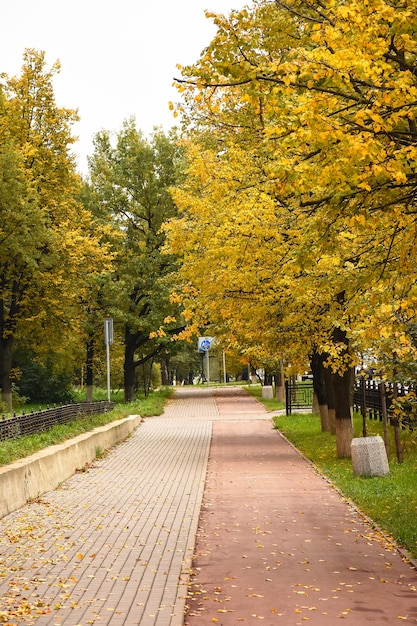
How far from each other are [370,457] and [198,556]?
24.4 ft

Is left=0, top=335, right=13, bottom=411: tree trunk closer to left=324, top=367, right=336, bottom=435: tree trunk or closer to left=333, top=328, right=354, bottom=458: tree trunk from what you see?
left=324, top=367, right=336, bottom=435: tree trunk

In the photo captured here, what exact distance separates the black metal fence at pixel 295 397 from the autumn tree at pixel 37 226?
8882mm

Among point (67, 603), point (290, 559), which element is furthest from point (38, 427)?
point (67, 603)

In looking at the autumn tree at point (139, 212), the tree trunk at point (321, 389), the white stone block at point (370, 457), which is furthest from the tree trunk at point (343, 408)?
the autumn tree at point (139, 212)

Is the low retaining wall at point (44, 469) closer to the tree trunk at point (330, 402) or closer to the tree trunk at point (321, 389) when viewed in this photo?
the tree trunk at point (330, 402)

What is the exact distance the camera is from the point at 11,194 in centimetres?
3372

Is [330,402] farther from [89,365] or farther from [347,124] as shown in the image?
[89,365]

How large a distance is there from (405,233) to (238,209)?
8088 mm

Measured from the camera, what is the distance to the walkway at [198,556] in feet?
25.1

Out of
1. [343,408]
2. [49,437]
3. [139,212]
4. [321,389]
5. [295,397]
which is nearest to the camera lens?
[49,437]

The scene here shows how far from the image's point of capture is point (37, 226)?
34.5 m

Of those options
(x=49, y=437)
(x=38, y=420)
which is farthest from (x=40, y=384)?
(x=49, y=437)

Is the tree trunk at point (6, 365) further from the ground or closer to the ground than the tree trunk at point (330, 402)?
further from the ground

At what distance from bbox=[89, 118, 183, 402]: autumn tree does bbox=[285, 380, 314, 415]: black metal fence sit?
316 inches
